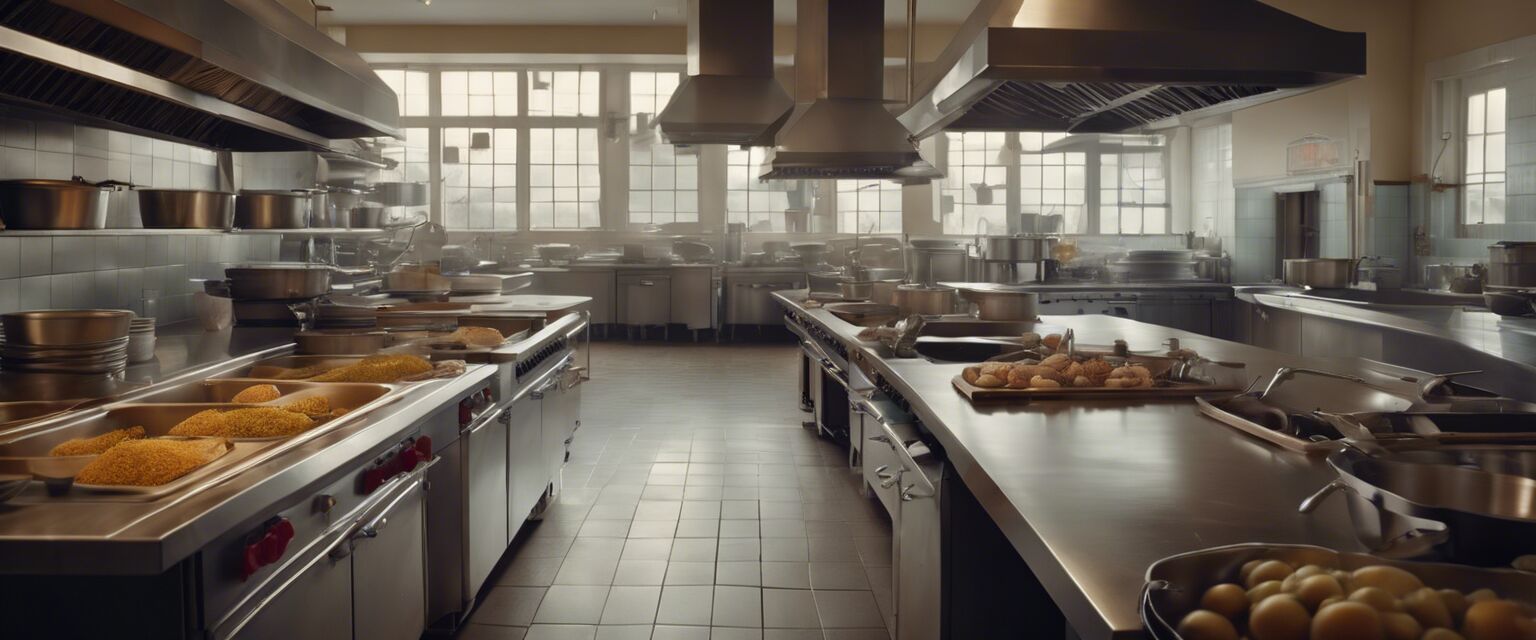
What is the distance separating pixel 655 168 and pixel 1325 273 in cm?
809

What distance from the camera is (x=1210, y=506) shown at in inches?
59.5

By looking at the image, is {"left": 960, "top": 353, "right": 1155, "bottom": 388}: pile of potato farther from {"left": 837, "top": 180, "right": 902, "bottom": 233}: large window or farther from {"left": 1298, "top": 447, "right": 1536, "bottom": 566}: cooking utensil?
{"left": 837, "top": 180, "right": 902, "bottom": 233}: large window

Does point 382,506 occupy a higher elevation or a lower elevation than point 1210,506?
lower

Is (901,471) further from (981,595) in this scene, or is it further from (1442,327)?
(1442,327)

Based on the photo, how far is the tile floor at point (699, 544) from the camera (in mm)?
3248

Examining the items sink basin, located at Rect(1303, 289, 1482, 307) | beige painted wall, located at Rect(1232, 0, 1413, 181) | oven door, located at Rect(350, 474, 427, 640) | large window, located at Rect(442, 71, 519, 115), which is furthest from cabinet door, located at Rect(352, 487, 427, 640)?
large window, located at Rect(442, 71, 519, 115)

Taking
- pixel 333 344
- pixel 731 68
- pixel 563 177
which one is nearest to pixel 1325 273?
pixel 731 68

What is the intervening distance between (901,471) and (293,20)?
215cm

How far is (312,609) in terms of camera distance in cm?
193

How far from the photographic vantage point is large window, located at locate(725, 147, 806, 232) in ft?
43.0

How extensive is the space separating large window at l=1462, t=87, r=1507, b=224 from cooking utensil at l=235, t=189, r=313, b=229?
7642mm

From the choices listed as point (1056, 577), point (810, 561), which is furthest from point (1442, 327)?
point (1056, 577)

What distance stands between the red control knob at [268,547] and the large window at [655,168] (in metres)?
11.4

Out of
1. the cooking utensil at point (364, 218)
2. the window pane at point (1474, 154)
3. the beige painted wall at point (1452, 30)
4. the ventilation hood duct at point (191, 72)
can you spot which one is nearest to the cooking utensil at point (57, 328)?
the ventilation hood duct at point (191, 72)
